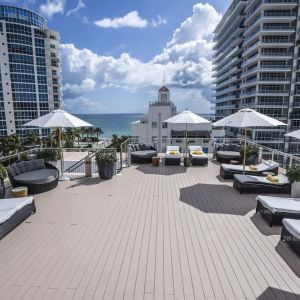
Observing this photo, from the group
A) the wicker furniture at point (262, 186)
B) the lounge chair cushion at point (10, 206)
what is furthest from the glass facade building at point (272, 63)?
the lounge chair cushion at point (10, 206)

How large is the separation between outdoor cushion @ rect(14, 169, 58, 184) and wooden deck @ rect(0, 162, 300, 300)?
579 mm

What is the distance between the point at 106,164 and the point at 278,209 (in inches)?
216

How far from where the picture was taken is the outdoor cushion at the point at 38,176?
6.73 metres

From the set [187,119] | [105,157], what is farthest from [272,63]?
[105,157]

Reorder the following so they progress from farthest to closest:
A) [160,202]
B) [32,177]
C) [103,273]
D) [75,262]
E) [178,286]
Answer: [32,177] < [160,202] < [75,262] < [103,273] < [178,286]

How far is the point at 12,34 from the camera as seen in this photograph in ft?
155

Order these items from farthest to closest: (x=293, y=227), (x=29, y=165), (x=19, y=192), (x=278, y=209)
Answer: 1. (x=29, y=165)
2. (x=19, y=192)
3. (x=278, y=209)
4. (x=293, y=227)

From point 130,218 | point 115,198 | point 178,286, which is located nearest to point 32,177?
point 115,198

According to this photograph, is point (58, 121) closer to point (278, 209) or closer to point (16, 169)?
point (16, 169)

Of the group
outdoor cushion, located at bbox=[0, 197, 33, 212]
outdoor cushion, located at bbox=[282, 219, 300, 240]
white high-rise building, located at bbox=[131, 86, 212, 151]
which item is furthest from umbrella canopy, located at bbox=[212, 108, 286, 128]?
white high-rise building, located at bbox=[131, 86, 212, 151]

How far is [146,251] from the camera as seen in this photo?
3.91 metres

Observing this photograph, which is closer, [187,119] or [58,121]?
[58,121]

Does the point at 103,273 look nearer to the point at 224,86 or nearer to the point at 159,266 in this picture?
the point at 159,266

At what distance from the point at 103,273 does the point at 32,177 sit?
4704 millimetres
